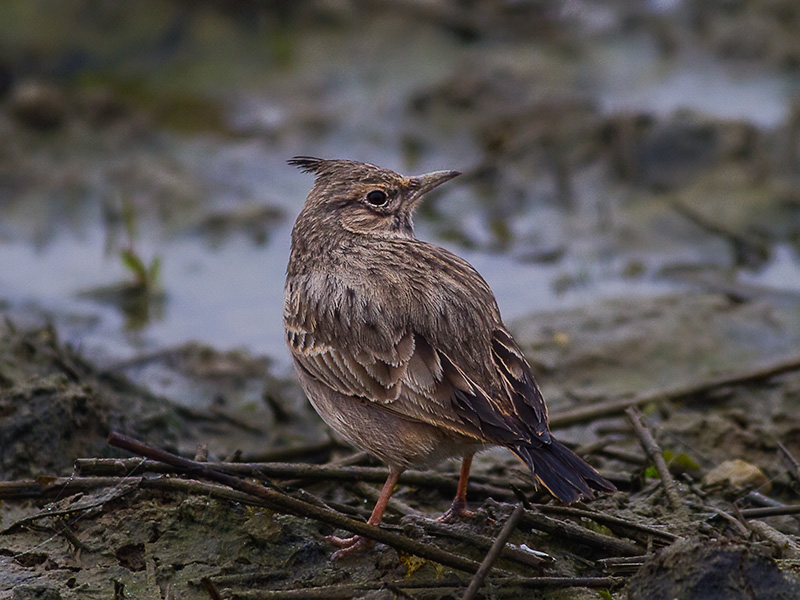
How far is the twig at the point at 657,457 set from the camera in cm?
495

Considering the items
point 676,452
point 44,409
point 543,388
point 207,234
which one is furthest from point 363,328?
point 207,234

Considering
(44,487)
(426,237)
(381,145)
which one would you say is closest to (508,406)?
(44,487)

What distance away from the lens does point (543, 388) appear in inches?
285

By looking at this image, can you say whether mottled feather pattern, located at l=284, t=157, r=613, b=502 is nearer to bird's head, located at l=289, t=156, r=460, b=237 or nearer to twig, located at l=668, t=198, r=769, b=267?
bird's head, located at l=289, t=156, r=460, b=237

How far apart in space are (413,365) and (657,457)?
1399 mm

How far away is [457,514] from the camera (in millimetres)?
4914

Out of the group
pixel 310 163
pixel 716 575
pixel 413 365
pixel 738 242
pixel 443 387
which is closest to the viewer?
pixel 716 575

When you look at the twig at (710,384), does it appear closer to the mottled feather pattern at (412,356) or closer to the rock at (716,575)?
the mottled feather pattern at (412,356)

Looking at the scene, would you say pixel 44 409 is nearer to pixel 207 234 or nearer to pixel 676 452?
pixel 676 452

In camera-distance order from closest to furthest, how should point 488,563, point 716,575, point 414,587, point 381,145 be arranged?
point 716,575
point 488,563
point 414,587
point 381,145

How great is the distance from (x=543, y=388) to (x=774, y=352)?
1720mm

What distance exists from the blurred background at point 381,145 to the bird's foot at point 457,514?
315cm

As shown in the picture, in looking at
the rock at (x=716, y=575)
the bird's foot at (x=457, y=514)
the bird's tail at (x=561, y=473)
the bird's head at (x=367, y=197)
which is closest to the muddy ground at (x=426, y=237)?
the rock at (x=716, y=575)

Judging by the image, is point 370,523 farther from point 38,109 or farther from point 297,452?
point 38,109
